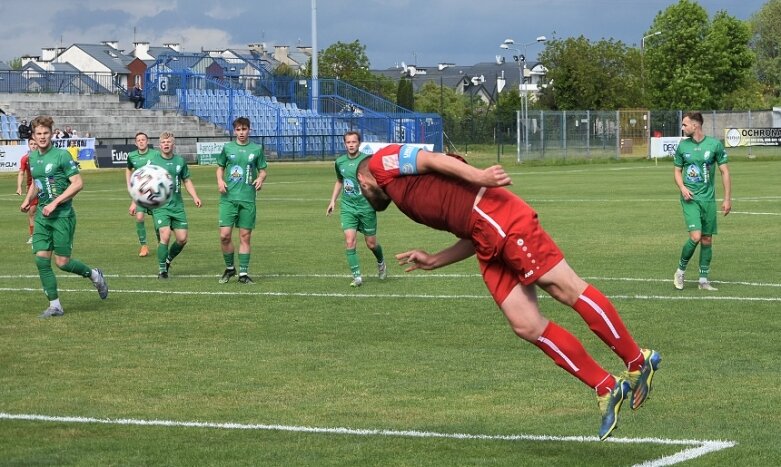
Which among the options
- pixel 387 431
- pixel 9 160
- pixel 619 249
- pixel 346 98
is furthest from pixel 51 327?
pixel 346 98

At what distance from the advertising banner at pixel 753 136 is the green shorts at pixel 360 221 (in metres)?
54.4

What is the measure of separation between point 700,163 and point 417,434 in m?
8.97

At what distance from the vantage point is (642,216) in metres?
29.1

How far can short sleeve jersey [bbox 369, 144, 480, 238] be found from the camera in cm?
751

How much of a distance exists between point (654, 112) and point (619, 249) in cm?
4867

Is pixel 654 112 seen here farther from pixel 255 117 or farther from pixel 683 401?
pixel 683 401

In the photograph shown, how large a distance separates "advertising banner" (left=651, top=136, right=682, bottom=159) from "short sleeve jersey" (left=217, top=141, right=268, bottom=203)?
49.8 metres

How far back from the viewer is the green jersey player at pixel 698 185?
16.1 metres

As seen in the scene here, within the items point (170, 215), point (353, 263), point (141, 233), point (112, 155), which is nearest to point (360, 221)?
point (353, 263)

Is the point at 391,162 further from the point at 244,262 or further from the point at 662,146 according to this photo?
the point at 662,146

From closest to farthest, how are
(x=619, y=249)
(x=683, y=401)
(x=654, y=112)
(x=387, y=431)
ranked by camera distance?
1. (x=387, y=431)
2. (x=683, y=401)
3. (x=619, y=249)
4. (x=654, y=112)

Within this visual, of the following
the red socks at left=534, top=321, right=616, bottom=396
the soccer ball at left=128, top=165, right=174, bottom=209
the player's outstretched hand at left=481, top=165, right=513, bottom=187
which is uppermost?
the player's outstretched hand at left=481, top=165, right=513, bottom=187

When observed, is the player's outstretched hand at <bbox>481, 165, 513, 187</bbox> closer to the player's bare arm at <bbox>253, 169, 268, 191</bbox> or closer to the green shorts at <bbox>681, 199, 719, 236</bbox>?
the green shorts at <bbox>681, 199, 719, 236</bbox>

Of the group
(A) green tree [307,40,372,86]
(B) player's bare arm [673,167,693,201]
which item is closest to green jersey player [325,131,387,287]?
(B) player's bare arm [673,167,693,201]
